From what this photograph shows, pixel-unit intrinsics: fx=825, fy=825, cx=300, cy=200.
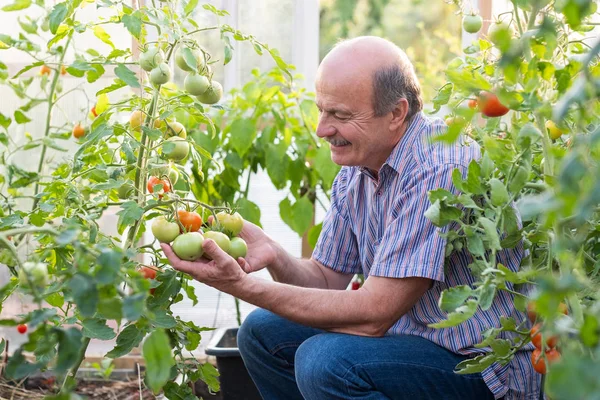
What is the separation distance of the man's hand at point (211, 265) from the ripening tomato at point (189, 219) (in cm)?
5

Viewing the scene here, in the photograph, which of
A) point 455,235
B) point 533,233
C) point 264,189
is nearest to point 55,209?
point 455,235

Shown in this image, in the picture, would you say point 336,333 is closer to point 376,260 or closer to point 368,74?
point 376,260

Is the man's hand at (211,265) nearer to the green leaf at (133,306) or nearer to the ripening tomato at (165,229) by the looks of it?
the ripening tomato at (165,229)

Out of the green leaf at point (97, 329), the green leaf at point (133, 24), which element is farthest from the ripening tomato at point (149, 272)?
the green leaf at point (133, 24)

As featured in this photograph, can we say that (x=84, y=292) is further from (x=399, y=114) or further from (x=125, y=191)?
(x=399, y=114)

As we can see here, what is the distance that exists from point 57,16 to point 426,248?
0.80 m

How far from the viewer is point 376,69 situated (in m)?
1.75

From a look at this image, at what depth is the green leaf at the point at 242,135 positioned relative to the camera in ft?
7.77

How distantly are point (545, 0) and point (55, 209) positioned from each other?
949 millimetres

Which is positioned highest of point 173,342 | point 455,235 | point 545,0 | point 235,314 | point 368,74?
point 545,0

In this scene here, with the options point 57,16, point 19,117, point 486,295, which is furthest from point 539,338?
point 19,117

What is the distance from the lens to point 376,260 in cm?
165

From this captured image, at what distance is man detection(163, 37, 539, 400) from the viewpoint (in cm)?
157

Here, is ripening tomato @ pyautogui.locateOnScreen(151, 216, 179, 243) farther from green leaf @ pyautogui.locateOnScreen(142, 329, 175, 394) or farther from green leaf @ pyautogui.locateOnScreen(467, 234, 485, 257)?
green leaf @ pyautogui.locateOnScreen(142, 329, 175, 394)
